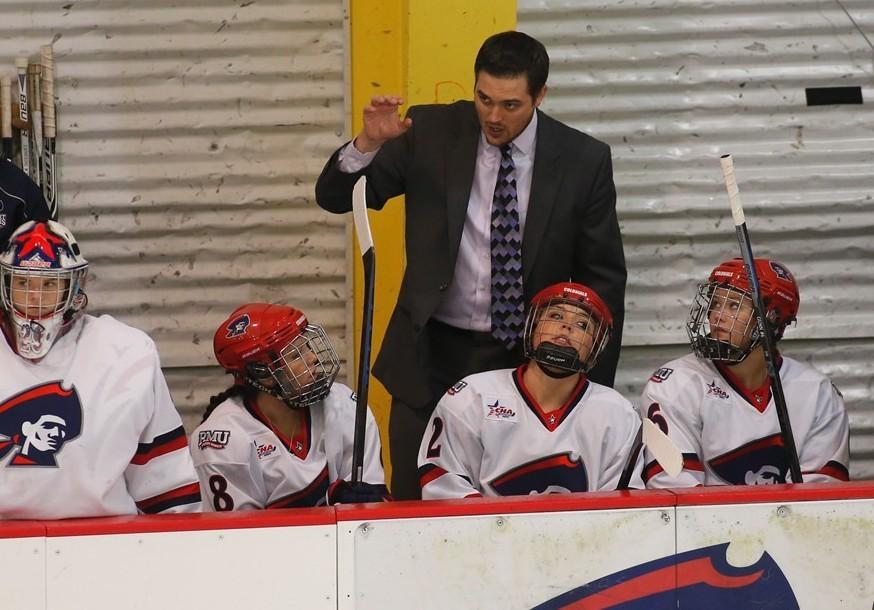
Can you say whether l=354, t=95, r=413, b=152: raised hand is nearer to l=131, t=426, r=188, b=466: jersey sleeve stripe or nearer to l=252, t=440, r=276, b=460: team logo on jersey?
l=252, t=440, r=276, b=460: team logo on jersey

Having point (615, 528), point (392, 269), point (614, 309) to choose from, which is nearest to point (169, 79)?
point (392, 269)

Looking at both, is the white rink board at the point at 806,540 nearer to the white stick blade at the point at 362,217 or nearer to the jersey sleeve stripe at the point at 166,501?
the white stick blade at the point at 362,217

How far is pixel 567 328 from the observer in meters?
3.44

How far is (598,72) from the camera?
482cm

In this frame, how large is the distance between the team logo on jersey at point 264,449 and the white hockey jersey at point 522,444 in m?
0.42

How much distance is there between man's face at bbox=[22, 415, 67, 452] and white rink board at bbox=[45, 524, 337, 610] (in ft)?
1.05

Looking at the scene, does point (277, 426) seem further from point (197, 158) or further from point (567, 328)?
point (197, 158)

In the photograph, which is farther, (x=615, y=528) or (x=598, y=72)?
(x=598, y=72)

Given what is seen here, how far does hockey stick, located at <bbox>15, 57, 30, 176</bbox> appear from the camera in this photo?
15.1ft

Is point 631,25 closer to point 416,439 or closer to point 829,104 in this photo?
point 829,104

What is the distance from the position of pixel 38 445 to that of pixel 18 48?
90.2 inches

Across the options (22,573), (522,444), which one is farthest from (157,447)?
(522,444)

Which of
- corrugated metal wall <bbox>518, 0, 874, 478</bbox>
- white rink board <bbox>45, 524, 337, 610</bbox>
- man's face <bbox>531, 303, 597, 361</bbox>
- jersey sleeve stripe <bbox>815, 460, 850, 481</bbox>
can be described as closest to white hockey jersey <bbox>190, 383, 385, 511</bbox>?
man's face <bbox>531, 303, 597, 361</bbox>

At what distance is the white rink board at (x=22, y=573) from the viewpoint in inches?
101
